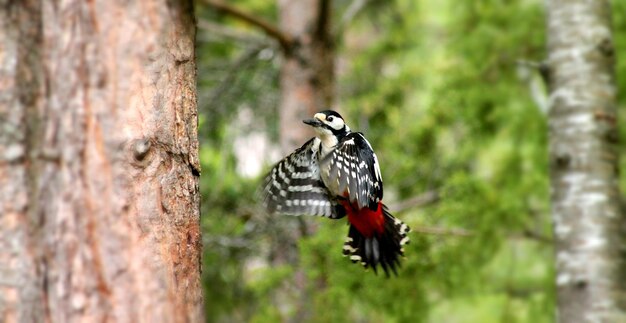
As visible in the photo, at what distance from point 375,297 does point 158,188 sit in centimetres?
381

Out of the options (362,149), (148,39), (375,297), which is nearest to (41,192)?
(148,39)

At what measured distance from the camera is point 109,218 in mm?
2100

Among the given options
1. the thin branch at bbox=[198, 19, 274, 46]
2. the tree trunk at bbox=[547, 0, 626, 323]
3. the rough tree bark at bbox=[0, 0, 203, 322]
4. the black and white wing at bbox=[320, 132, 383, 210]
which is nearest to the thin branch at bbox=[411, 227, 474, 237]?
the tree trunk at bbox=[547, 0, 626, 323]

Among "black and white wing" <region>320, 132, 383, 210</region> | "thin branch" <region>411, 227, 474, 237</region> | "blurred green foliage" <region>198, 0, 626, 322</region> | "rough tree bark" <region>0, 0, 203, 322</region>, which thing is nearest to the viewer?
"rough tree bark" <region>0, 0, 203, 322</region>

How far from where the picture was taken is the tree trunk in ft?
15.5

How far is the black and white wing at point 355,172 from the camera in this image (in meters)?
4.30

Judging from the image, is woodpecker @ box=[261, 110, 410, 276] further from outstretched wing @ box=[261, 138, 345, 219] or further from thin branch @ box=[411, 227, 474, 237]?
thin branch @ box=[411, 227, 474, 237]

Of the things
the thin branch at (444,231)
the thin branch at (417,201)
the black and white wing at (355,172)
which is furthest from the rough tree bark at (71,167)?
the thin branch at (417,201)

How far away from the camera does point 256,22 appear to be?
5.93 meters

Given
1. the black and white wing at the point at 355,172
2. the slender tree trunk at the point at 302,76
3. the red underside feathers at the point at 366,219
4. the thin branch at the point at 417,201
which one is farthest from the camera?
the slender tree trunk at the point at 302,76

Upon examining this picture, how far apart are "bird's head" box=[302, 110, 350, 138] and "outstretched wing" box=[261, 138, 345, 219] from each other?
90 millimetres

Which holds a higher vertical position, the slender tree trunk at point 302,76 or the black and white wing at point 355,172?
the slender tree trunk at point 302,76

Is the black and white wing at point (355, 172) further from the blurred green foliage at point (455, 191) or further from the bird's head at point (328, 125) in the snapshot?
the blurred green foliage at point (455, 191)

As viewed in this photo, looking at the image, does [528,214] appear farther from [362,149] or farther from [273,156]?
[273,156]
